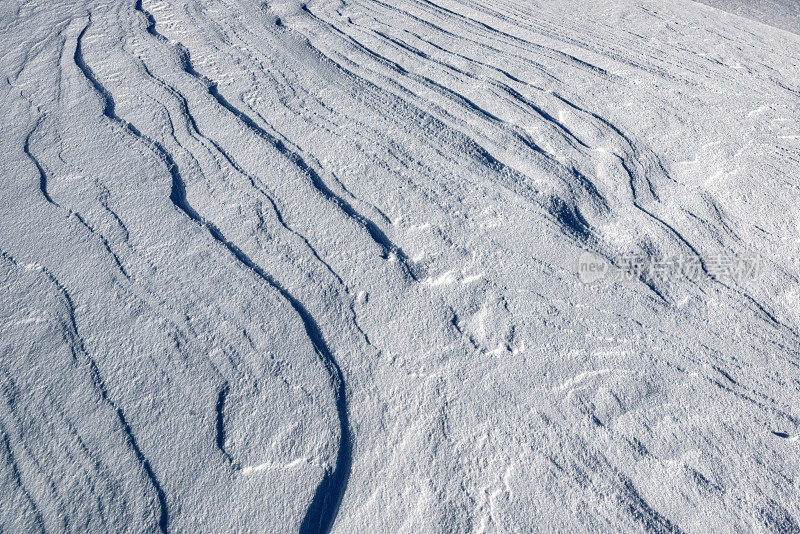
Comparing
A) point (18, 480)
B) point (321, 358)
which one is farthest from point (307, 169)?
point (18, 480)

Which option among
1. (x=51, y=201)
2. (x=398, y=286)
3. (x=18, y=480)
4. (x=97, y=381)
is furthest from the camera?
(x=51, y=201)

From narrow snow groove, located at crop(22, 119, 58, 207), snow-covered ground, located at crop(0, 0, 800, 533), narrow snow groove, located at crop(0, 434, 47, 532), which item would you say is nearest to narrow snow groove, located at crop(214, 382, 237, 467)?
snow-covered ground, located at crop(0, 0, 800, 533)

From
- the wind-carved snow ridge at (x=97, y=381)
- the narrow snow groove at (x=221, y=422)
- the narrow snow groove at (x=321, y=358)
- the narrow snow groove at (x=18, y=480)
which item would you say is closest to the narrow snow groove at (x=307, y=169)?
the narrow snow groove at (x=321, y=358)

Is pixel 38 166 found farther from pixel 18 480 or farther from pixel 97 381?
pixel 18 480

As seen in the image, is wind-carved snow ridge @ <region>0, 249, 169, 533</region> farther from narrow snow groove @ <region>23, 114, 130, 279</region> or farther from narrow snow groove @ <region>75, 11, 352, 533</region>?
narrow snow groove @ <region>23, 114, 130, 279</region>

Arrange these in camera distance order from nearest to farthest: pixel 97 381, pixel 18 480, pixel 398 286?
pixel 18 480, pixel 97 381, pixel 398 286

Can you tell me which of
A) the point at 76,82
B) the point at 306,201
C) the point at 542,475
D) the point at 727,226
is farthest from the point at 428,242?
the point at 76,82

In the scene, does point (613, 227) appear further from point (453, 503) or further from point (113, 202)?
point (113, 202)

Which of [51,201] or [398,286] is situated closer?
[398,286]
